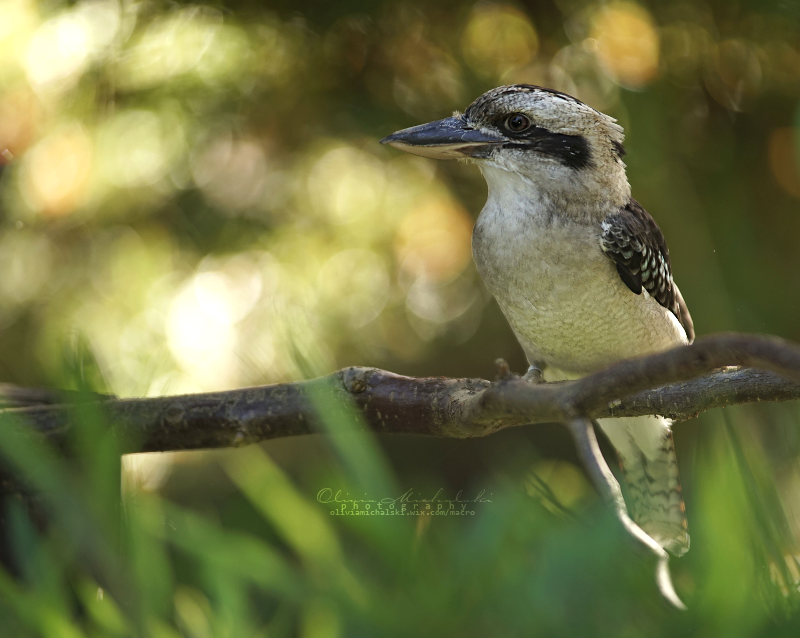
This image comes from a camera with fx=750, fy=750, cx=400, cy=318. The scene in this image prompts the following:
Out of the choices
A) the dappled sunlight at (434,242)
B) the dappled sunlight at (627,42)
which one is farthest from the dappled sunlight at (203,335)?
the dappled sunlight at (627,42)

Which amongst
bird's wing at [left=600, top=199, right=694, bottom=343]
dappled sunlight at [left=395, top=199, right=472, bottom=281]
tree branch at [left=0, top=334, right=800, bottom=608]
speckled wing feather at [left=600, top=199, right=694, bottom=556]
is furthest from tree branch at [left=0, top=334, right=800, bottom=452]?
dappled sunlight at [left=395, top=199, right=472, bottom=281]

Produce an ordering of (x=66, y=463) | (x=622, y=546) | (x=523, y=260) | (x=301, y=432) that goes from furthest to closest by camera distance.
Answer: (x=523, y=260), (x=301, y=432), (x=66, y=463), (x=622, y=546)

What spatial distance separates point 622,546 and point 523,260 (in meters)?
1.00

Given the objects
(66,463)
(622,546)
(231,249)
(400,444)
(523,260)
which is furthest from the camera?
(400,444)

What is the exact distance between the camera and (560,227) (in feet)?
4.42

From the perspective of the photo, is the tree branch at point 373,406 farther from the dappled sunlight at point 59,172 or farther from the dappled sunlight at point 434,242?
the dappled sunlight at point 434,242

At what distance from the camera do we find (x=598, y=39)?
4.62ft

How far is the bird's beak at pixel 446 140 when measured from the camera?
1217 millimetres

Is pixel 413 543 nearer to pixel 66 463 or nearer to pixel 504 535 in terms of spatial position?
pixel 504 535

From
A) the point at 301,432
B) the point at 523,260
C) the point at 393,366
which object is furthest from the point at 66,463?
the point at 393,366

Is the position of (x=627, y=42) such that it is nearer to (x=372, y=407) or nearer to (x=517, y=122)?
(x=517, y=122)

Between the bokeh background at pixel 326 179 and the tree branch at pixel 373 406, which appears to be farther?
the bokeh background at pixel 326 179

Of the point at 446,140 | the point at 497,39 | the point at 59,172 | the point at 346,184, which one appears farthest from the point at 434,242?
the point at 59,172

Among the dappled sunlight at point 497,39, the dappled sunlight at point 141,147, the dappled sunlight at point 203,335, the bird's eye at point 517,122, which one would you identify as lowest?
the dappled sunlight at point 203,335
